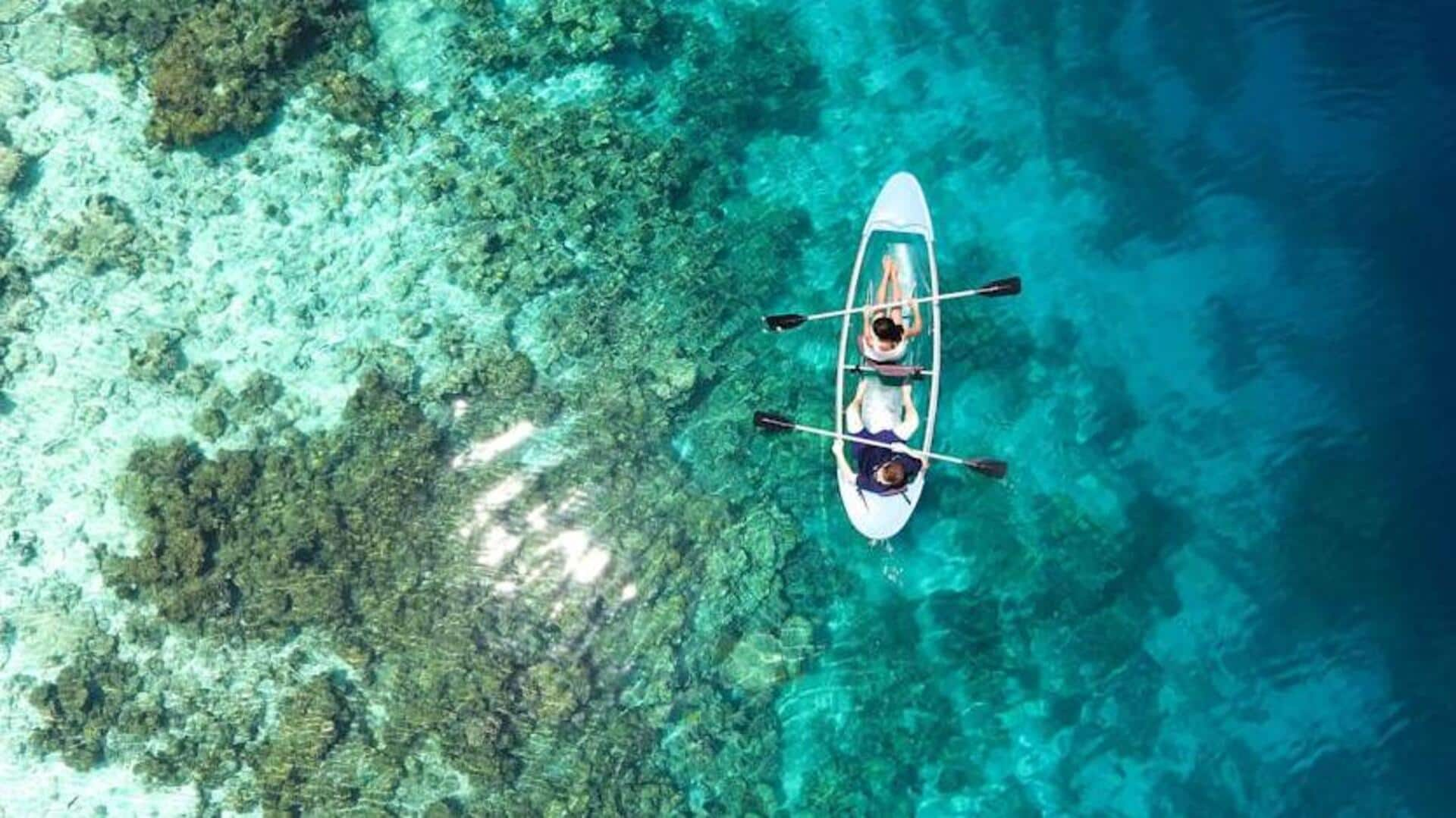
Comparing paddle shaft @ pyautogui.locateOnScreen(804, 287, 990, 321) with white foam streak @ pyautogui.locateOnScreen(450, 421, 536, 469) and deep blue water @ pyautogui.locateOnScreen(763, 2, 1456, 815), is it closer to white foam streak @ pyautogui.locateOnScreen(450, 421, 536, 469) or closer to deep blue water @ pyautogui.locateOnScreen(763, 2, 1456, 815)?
deep blue water @ pyautogui.locateOnScreen(763, 2, 1456, 815)

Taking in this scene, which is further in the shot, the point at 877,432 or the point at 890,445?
the point at 877,432

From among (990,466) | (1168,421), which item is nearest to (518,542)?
(990,466)

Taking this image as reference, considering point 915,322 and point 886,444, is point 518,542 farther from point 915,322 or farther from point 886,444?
point 915,322

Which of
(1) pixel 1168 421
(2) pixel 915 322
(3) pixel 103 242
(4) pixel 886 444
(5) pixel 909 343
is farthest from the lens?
(1) pixel 1168 421

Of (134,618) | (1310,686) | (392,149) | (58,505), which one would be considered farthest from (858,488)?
(58,505)

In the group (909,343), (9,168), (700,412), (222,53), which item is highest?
(222,53)

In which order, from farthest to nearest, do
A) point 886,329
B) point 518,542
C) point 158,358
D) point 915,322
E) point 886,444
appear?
point 158,358, point 915,322, point 518,542, point 886,444, point 886,329

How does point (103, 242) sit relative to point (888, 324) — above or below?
above
